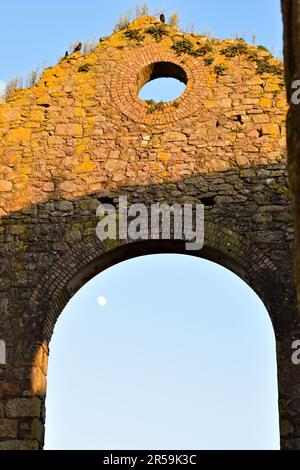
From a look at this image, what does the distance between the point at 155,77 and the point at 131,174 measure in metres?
1.66

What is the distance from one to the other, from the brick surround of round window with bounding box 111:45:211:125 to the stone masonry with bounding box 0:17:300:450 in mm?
16

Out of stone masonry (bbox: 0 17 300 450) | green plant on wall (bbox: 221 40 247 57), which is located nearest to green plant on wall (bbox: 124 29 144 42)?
stone masonry (bbox: 0 17 300 450)

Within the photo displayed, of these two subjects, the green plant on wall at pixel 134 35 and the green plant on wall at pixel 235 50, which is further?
the green plant on wall at pixel 134 35

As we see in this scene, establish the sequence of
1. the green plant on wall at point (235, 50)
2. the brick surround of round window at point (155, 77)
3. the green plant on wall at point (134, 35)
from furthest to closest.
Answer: the green plant on wall at point (134, 35) → the green plant on wall at point (235, 50) → the brick surround of round window at point (155, 77)

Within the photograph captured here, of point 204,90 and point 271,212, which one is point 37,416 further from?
point 204,90

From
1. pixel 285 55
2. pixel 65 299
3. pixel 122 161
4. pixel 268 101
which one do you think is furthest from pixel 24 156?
pixel 285 55

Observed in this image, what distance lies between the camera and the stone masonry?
8.20m

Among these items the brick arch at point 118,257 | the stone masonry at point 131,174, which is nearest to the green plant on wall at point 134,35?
the stone masonry at point 131,174

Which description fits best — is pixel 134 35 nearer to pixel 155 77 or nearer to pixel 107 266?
pixel 155 77

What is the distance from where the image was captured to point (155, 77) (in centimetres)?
1000

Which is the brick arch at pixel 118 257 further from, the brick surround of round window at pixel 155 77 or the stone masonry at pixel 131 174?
the brick surround of round window at pixel 155 77

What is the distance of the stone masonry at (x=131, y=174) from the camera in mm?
8203

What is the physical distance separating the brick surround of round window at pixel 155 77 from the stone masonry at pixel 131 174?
0.02 m
